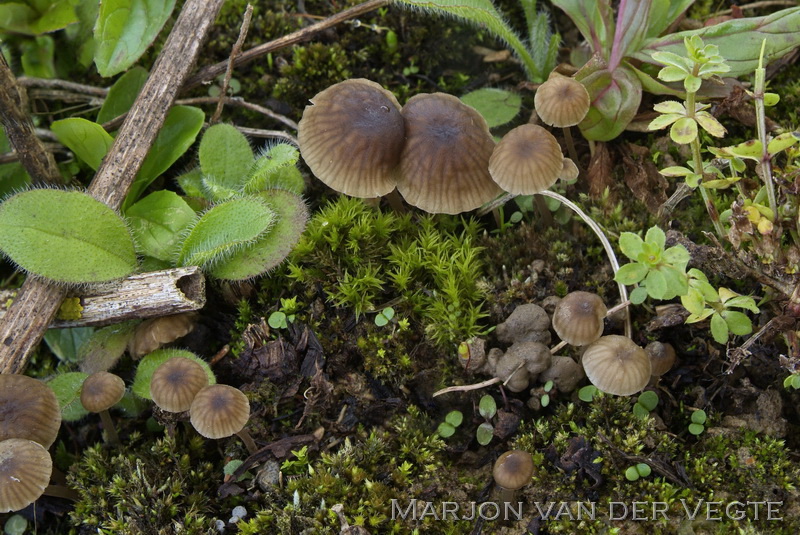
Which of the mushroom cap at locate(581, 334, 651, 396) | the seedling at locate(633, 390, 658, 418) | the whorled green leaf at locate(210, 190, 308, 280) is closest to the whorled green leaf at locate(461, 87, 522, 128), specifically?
the whorled green leaf at locate(210, 190, 308, 280)

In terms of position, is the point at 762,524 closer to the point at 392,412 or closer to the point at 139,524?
the point at 392,412

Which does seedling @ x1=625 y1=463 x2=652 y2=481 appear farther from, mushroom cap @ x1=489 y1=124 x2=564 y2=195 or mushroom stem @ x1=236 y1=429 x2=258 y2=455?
mushroom stem @ x1=236 y1=429 x2=258 y2=455

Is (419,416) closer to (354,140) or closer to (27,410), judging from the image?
(354,140)

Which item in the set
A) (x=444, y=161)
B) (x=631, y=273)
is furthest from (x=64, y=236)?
(x=631, y=273)

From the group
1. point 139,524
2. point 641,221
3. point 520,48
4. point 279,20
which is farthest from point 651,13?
point 139,524

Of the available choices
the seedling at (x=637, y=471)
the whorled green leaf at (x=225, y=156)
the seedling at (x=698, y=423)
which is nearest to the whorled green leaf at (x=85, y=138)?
the whorled green leaf at (x=225, y=156)
